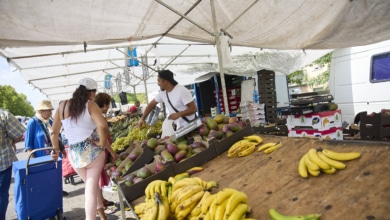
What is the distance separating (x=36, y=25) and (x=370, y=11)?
19.7 feet

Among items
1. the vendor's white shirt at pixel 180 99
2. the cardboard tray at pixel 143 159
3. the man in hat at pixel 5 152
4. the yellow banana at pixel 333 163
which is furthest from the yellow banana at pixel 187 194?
the man in hat at pixel 5 152

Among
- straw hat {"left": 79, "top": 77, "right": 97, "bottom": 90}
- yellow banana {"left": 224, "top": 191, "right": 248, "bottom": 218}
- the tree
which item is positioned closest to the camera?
yellow banana {"left": 224, "top": 191, "right": 248, "bottom": 218}

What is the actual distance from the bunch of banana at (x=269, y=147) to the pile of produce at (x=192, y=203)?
0.64 metres

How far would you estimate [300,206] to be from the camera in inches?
58.3

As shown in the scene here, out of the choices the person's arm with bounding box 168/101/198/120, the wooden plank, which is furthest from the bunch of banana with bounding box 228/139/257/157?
the person's arm with bounding box 168/101/198/120

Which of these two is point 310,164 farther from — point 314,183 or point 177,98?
point 177,98

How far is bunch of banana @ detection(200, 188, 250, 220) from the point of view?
55.2 inches

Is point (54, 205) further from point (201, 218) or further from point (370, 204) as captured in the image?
point (370, 204)

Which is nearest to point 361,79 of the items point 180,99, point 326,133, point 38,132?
point 326,133

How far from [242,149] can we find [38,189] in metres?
3.34

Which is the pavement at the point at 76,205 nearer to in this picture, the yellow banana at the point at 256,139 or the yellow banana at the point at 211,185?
the yellow banana at the point at 256,139

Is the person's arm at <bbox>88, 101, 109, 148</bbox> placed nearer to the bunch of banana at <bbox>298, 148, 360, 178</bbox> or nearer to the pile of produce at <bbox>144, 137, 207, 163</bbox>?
the pile of produce at <bbox>144, 137, 207, 163</bbox>

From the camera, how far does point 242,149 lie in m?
2.56

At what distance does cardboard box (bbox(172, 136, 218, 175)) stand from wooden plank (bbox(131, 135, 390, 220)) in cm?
26
